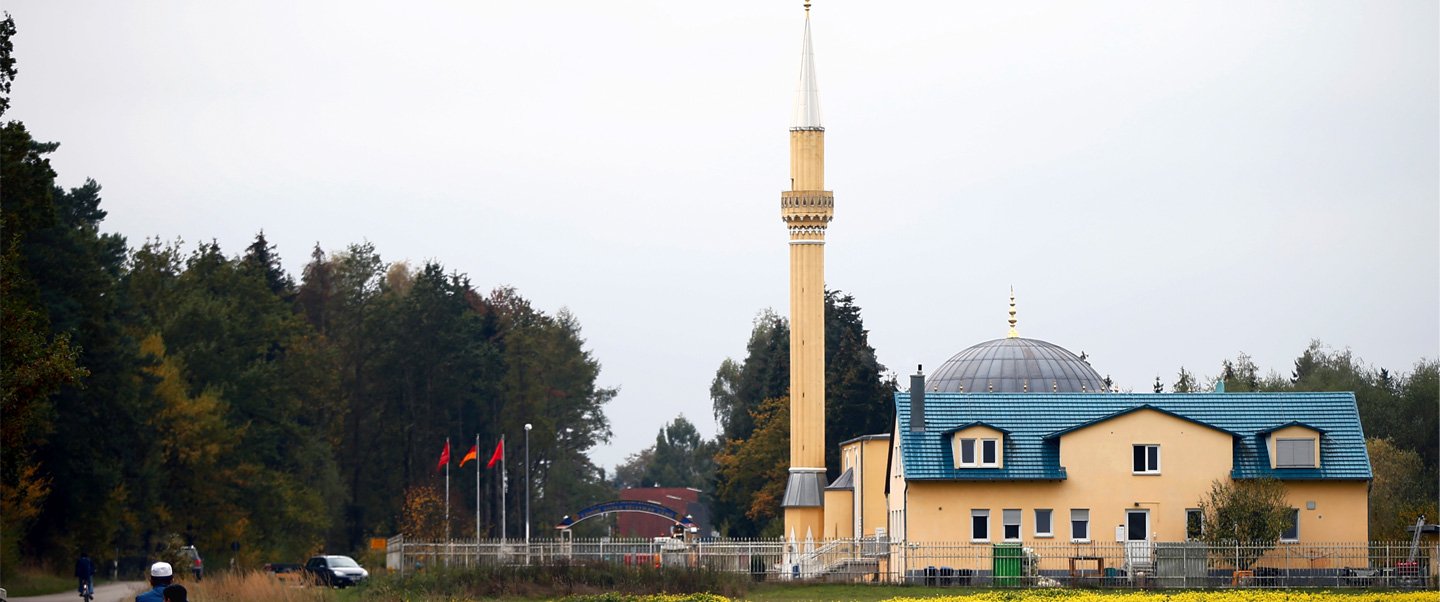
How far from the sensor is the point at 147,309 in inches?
3366

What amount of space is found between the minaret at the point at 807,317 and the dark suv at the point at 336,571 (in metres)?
17.5

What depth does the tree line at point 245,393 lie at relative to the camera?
56.6 metres

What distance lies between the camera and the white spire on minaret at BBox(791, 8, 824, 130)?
76875 millimetres

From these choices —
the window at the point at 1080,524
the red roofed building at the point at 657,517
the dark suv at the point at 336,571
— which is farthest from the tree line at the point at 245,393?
the window at the point at 1080,524

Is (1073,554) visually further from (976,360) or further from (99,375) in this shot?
(99,375)

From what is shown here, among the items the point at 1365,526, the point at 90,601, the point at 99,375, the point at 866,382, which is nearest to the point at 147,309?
the point at 99,375

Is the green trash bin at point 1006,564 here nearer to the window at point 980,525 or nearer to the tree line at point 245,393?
the window at point 980,525

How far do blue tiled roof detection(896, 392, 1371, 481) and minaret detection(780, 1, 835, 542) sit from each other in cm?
1562

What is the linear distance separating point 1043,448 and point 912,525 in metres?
4.41

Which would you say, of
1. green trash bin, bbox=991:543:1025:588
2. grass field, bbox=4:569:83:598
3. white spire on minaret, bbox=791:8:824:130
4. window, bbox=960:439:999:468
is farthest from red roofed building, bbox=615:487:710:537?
green trash bin, bbox=991:543:1025:588

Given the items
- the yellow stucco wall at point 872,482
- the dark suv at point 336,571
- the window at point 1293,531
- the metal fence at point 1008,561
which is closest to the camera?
the metal fence at point 1008,561

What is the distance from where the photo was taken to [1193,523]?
54969 millimetres

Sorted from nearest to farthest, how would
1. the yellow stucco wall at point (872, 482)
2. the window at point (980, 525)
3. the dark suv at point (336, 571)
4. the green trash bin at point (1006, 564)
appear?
the green trash bin at point (1006, 564) → the window at point (980, 525) → the dark suv at point (336, 571) → the yellow stucco wall at point (872, 482)

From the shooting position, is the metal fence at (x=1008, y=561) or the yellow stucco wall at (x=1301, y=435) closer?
the metal fence at (x=1008, y=561)
